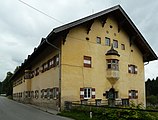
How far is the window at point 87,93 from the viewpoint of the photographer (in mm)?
27159

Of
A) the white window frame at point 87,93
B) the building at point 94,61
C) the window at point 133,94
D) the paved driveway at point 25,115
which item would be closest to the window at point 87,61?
the building at point 94,61

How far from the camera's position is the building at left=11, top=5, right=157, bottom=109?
2666cm

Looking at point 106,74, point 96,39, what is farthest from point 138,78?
point 96,39

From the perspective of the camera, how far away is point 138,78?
34219mm

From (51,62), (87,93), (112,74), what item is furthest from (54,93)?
(112,74)

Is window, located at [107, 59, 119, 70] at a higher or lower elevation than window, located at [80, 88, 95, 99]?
higher

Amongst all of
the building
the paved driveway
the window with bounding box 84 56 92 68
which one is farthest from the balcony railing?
the paved driveway

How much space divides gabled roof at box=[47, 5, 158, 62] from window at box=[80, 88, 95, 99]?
248 inches

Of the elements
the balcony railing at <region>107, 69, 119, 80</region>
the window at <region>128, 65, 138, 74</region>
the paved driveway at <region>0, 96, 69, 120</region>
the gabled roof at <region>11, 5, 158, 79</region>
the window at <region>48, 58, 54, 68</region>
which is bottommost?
the paved driveway at <region>0, 96, 69, 120</region>

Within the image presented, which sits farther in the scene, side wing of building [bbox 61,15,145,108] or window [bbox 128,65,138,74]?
window [bbox 128,65,138,74]

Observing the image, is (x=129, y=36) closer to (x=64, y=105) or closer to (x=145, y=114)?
(x=64, y=105)

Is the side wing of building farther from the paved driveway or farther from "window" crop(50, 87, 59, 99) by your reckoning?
the paved driveway

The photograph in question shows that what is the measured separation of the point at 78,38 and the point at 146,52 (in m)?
11.1

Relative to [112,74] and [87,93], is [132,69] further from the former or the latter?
[87,93]
